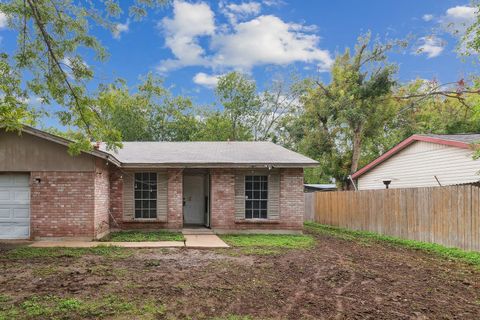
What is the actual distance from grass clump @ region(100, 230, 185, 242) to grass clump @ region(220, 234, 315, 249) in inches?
63.2

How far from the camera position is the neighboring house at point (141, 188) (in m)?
11.7

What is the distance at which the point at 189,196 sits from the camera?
16125mm

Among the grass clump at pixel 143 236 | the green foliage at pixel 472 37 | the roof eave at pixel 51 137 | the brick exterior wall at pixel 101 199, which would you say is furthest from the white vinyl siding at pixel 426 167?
the brick exterior wall at pixel 101 199

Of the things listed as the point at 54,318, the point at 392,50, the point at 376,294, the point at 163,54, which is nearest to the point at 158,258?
the point at 54,318

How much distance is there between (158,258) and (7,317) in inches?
173

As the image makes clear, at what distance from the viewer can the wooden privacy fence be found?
32.7ft

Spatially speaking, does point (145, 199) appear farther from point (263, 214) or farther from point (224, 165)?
point (263, 214)

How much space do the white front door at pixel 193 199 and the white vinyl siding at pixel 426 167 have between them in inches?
358

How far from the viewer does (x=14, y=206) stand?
1178cm

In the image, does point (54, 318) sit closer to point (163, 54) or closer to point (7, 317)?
point (7, 317)

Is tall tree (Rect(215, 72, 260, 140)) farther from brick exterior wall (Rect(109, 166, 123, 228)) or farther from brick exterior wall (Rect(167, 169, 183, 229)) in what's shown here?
brick exterior wall (Rect(109, 166, 123, 228))

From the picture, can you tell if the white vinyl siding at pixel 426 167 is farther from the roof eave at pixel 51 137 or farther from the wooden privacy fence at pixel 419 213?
the roof eave at pixel 51 137

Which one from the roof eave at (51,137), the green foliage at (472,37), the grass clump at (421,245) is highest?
the green foliage at (472,37)

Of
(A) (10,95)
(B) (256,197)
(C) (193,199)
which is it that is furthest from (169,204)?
(A) (10,95)
